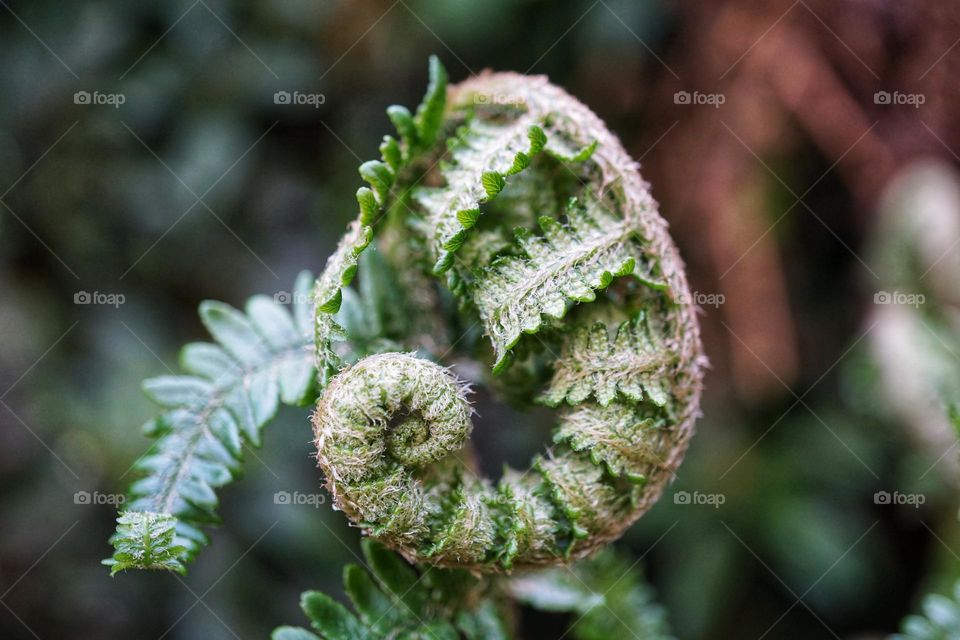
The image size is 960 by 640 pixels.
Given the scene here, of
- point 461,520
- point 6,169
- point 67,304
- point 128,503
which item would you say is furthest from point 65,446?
point 461,520

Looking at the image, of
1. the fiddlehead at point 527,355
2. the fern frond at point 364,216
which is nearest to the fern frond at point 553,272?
the fiddlehead at point 527,355

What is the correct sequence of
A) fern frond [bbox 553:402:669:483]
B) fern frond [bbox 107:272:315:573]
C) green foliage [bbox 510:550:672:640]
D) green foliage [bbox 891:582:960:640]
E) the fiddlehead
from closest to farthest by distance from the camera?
1. the fiddlehead
2. fern frond [bbox 553:402:669:483]
3. fern frond [bbox 107:272:315:573]
4. green foliage [bbox 891:582:960:640]
5. green foliage [bbox 510:550:672:640]

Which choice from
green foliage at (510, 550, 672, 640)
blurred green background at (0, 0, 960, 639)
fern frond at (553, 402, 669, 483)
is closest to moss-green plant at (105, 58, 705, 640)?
fern frond at (553, 402, 669, 483)

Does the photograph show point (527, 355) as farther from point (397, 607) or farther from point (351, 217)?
point (351, 217)

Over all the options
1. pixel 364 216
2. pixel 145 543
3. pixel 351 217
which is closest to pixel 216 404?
pixel 145 543

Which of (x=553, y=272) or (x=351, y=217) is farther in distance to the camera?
(x=351, y=217)

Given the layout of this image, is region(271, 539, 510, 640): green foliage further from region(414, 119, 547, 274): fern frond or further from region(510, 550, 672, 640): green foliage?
region(414, 119, 547, 274): fern frond

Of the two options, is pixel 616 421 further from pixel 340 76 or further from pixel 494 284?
pixel 340 76
